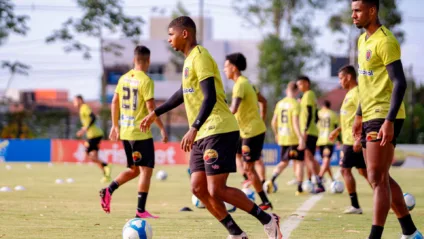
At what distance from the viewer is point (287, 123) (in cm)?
1659

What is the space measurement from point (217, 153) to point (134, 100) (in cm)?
360

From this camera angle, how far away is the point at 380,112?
23.4 ft

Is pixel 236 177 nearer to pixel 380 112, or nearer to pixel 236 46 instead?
pixel 380 112

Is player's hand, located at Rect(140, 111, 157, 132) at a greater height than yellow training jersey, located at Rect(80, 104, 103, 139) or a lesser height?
greater

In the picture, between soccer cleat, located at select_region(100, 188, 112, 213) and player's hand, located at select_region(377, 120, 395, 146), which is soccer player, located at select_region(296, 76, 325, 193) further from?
player's hand, located at select_region(377, 120, 395, 146)

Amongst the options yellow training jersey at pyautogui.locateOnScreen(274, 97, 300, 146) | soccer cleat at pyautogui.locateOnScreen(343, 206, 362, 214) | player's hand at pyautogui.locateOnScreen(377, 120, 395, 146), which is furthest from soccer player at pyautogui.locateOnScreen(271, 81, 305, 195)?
player's hand at pyautogui.locateOnScreen(377, 120, 395, 146)

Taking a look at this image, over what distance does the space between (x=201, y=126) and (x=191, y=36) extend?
876 mm

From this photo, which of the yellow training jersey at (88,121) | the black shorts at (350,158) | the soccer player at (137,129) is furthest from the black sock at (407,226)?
the yellow training jersey at (88,121)

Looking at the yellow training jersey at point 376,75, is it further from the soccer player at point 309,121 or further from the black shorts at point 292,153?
the black shorts at point 292,153

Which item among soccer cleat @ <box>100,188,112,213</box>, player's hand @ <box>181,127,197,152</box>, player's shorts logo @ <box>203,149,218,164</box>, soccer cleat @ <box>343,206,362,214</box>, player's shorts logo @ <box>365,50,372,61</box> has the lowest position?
soccer cleat @ <box>343,206,362,214</box>

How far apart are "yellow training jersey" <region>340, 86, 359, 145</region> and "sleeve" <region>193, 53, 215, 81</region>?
4.69 metres

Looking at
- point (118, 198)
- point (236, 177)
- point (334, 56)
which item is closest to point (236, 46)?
point (334, 56)

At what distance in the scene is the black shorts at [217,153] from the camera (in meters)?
7.26

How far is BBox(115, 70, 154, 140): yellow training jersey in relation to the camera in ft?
34.7
